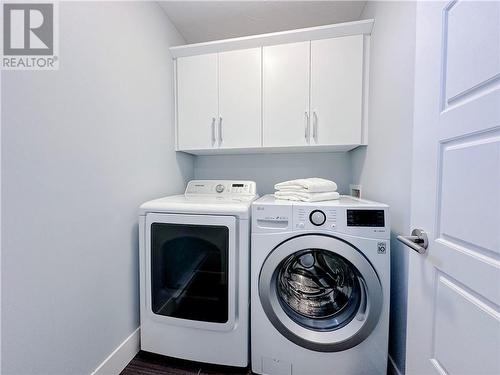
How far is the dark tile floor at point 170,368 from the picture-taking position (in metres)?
1.17

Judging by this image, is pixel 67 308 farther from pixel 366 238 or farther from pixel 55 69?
pixel 366 238

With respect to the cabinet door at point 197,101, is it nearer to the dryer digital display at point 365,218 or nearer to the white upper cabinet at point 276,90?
the white upper cabinet at point 276,90

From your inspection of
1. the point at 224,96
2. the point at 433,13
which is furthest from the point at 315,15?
the point at 433,13

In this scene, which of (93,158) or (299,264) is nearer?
(93,158)

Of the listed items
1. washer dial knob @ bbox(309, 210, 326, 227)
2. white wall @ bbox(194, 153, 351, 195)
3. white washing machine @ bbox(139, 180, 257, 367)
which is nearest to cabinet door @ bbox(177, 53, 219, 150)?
white wall @ bbox(194, 153, 351, 195)

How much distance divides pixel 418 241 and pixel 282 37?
1562 millimetres

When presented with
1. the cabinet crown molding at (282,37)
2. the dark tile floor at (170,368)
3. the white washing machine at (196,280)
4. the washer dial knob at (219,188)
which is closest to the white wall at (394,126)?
the cabinet crown molding at (282,37)

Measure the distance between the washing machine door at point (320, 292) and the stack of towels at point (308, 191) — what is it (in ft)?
0.84

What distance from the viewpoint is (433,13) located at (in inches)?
24.3

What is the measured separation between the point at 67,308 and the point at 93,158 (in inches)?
27.2

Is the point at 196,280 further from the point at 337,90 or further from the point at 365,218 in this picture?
the point at 337,90

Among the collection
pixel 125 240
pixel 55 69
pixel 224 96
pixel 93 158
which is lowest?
pixel 125 240

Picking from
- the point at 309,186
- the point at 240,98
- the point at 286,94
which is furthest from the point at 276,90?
the point at 309,186

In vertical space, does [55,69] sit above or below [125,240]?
above
